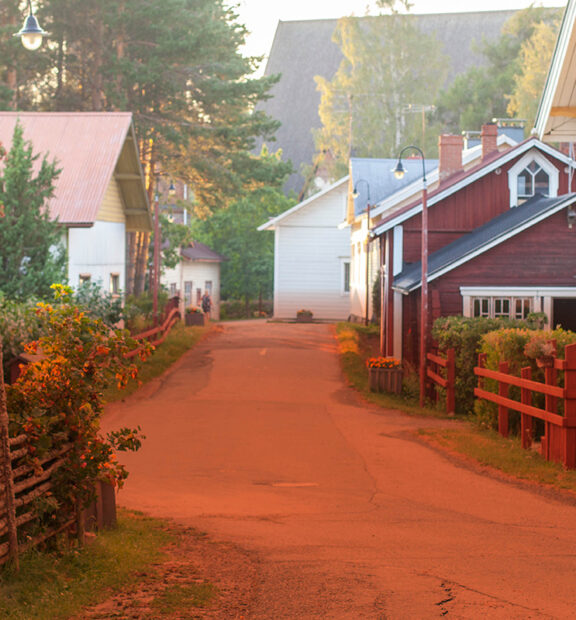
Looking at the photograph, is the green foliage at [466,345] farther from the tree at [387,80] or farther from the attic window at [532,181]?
the tree at [387,80]

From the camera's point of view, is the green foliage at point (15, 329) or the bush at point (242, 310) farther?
the bush at point (242, 310)

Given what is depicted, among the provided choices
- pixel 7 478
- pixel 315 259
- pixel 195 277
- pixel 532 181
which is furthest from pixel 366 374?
pixel 195 277

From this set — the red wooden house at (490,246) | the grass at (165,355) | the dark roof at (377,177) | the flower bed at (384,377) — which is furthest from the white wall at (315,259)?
the flower bed at (384,377)

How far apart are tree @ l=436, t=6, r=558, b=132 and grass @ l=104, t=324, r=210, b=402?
3485cm

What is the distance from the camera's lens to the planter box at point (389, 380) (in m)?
22.1

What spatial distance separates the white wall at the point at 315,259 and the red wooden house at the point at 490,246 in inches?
692

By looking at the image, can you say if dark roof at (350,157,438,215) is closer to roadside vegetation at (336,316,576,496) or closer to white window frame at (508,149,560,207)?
white window frame at (508,149,560,207)

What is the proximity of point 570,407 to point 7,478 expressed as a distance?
7.55 m

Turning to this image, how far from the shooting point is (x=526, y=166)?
27250 mm

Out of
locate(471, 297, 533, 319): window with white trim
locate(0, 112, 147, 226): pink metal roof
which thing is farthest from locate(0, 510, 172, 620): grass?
locate(0, 112, 147, 226): pink metal roof

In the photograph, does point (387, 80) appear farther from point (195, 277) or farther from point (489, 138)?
point (489, 138)

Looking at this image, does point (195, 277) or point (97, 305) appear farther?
point (195, 277)

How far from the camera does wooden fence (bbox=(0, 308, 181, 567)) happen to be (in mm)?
5785

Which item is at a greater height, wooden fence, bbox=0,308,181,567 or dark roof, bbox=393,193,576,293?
dark roof, bbox=393,193,576,293
